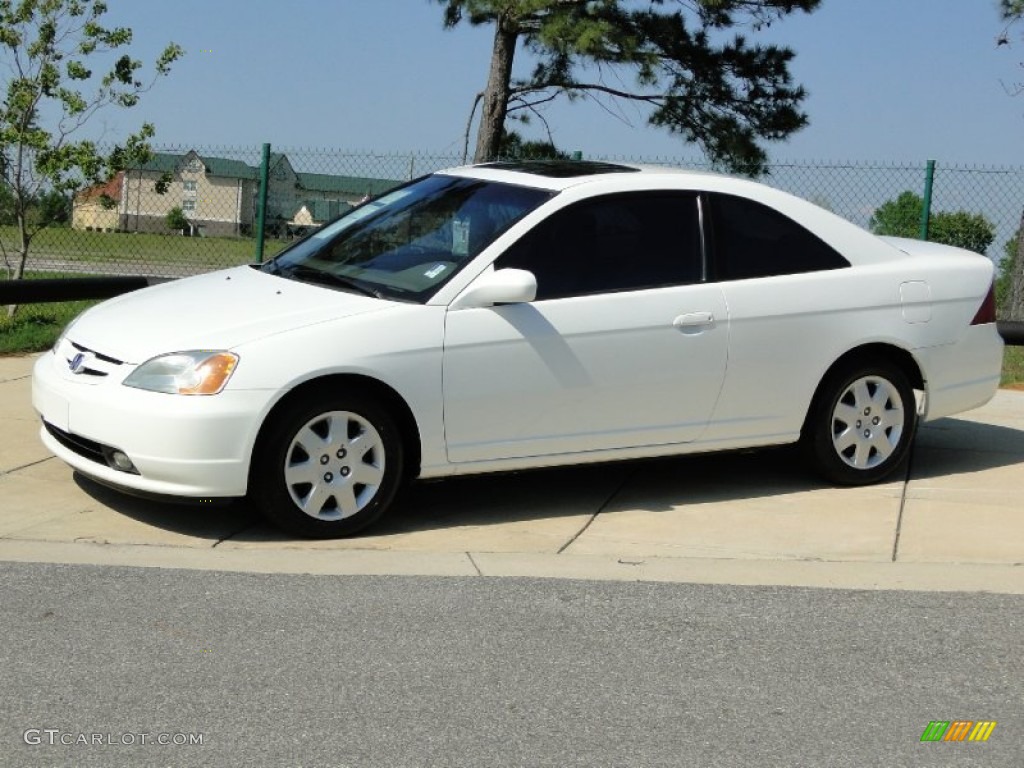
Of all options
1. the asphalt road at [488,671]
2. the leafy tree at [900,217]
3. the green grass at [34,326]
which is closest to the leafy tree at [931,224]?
the leafy tree at [900,217]

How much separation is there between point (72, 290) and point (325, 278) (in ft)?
16.0

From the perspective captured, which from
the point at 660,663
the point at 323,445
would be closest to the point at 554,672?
the point at 660,663

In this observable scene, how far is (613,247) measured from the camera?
271 inches

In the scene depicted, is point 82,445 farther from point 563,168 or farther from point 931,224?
point 931,224

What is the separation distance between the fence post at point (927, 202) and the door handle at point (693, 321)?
655 centimetres

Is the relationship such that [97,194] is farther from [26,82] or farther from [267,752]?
[267,752]

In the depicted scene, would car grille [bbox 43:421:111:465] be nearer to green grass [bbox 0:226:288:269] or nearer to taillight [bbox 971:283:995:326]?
taillight [bbox 971:283:995:326]

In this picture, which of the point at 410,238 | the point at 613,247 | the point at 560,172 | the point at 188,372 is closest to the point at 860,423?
the point at 613,247

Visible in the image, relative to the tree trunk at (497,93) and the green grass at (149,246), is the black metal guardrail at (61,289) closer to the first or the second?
the green grass at (149,246)

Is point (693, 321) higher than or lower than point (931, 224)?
lower

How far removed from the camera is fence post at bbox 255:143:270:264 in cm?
1381

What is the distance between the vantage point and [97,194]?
1394cm

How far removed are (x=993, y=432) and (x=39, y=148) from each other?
342 inches

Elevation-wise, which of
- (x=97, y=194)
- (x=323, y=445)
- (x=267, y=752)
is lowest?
(x=267, y=752)
